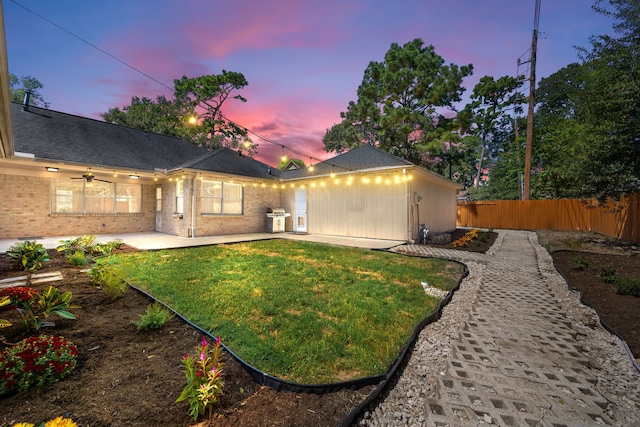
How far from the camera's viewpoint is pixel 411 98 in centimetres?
2097

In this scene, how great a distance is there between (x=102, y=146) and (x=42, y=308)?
11.6 meters

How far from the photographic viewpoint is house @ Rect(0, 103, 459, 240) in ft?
31.2

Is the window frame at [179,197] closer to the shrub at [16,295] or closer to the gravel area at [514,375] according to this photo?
the shrub at [16,295]

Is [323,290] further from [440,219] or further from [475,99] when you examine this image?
[475,99]

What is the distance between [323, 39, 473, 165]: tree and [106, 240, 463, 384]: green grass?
16.0 m

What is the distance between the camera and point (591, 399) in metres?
1.93

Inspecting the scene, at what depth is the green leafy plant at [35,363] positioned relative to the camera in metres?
1.71

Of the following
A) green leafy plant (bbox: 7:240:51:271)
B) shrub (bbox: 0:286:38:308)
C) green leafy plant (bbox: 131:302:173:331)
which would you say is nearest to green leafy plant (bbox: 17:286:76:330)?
shrub (bbox: 0:286:38:308)

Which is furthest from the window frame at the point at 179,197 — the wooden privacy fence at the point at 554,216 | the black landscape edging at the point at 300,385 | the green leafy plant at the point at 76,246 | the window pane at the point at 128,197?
the wooden privacy fence at the point at 554,216

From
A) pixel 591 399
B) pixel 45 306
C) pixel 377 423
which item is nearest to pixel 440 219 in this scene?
pixel 591 399

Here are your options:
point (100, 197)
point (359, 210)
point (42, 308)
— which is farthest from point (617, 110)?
point (100, 197)

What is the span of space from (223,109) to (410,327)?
26.9 m

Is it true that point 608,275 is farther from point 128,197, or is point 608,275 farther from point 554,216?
point 128,197

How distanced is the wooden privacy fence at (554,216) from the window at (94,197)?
2144cm
